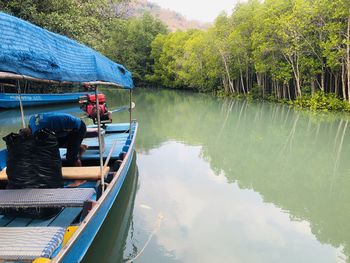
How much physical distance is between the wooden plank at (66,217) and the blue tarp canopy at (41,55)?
1509 mm

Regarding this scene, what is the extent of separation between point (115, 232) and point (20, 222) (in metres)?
1.46

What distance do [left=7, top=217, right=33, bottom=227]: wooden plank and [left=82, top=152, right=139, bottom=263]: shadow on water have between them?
2.58 ft

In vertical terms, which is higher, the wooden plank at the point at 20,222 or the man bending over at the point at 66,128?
the man bending over at the point at 66,128

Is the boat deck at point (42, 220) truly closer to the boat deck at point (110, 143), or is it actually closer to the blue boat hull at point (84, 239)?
the blue boat hull at point (84, 239)

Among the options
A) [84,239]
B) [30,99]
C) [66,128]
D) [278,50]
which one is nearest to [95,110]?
[66,128]

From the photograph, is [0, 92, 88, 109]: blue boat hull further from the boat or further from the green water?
the boat

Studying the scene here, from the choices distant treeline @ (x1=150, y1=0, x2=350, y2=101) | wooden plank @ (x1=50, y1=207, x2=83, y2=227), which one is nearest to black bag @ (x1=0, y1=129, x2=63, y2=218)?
wooden plank @ (x1=50, y1=207, x2=83, y2=227)

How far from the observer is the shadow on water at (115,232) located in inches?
158

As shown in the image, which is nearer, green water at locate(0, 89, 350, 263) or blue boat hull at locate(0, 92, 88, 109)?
green water at locate(0, 89, 350, 263)

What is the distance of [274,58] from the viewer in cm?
2503

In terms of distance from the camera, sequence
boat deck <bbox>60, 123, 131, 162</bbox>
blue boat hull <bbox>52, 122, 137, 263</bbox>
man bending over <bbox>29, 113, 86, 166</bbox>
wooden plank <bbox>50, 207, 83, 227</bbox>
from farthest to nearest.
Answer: boat deck <bbox>60, 123, 131, 162</bbox> → man bending over <bbox>29, 113, 86, 166</bbox> → wooden plank <bbox>50, 207, 83, 227</bbox> → blue boat hull <bbox>52, 122, 137, 263</bbox>

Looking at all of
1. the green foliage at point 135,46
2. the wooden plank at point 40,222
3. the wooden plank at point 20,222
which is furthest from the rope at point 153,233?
the green foliage at point 135,46

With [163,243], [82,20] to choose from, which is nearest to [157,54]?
[82,20]

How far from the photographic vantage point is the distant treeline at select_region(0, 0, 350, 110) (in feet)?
54.9
